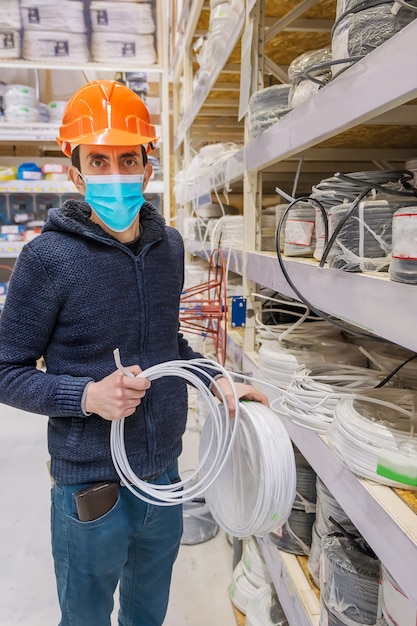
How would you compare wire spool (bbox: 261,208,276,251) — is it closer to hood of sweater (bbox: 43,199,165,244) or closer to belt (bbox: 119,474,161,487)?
hood of sweater (bbox: 43,199,165,244)

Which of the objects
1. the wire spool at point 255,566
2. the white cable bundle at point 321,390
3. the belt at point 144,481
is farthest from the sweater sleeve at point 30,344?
the wire spool at point 255,566

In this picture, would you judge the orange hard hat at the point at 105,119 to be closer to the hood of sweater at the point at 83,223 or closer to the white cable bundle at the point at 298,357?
the hood of sweater at the point at 83,223

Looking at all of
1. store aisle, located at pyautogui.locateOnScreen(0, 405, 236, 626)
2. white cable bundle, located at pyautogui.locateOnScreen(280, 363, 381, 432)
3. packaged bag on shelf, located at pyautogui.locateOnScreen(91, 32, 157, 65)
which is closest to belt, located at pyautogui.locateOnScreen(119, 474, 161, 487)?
white cable bundle, located at pyautogui.locateOnScreen(280, 363, 381, 432)

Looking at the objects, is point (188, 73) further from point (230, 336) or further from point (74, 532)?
point (74, 532)

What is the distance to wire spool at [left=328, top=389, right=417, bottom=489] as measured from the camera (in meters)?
0.85

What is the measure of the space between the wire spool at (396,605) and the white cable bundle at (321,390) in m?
0.34

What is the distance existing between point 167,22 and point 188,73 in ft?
6.10

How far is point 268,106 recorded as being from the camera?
153cm

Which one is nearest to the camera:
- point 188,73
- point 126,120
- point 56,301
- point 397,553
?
point 397,553

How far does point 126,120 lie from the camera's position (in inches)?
46.0

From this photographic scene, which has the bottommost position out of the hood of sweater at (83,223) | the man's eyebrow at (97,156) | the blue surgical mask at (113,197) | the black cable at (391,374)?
the black cable at (391,374)

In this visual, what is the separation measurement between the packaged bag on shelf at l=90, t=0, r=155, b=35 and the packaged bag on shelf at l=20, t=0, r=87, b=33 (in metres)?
0.12

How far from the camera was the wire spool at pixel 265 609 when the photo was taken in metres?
1.57

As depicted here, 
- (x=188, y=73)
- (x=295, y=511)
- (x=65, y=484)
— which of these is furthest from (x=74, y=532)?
(x=188, y=73)
